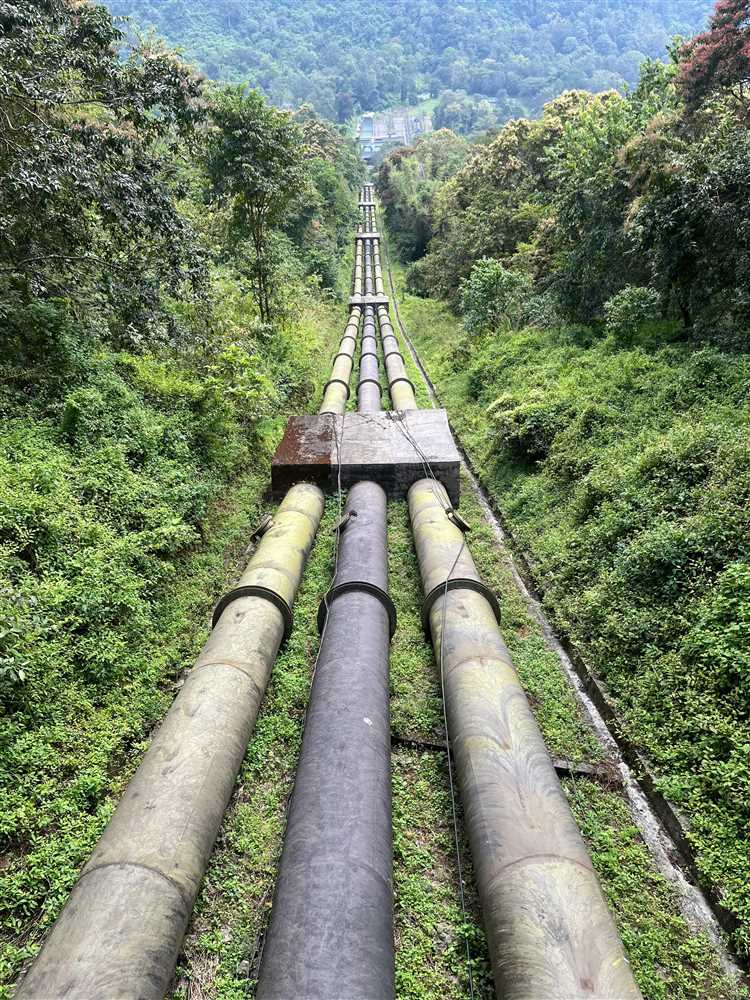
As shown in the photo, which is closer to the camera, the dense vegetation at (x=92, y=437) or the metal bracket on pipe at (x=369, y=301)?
the dense vegetation at (x=92, y=437)

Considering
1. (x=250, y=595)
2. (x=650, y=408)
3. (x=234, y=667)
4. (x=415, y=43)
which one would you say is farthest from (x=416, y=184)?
(x=415, y=43)

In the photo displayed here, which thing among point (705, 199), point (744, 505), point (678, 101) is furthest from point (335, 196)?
point (744, 505)

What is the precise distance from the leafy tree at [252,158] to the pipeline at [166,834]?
12.6m

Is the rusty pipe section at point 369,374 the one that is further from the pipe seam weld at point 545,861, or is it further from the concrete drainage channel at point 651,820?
the pipe seam weld at point 545,861

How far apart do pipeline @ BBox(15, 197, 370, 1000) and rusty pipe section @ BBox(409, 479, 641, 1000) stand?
2.12 meters

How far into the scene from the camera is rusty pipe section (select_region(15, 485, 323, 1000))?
334cm

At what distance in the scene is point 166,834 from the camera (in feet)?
13.4

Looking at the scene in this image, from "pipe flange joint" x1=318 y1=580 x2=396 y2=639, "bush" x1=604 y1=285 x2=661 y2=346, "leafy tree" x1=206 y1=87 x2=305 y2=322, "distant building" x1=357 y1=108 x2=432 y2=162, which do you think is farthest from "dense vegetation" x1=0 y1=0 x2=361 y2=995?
"distant building" x1=357 y1=108 x2=432 y2=162

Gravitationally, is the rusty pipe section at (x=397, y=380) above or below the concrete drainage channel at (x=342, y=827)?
above

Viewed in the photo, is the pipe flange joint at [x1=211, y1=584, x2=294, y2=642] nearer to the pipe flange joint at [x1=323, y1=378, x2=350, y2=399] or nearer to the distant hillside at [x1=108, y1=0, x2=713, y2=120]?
the pipe flange joint at [x1=323, y1=378, x2=350, y2=399]

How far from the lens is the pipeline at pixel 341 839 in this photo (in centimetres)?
338

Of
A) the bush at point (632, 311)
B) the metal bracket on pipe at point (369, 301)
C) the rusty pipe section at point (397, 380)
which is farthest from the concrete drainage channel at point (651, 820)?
the metal bracket on pipe at point (369, 301)

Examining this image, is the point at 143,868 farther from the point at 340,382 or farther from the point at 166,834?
the point at 340,382

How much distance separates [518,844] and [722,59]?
1970 cm
